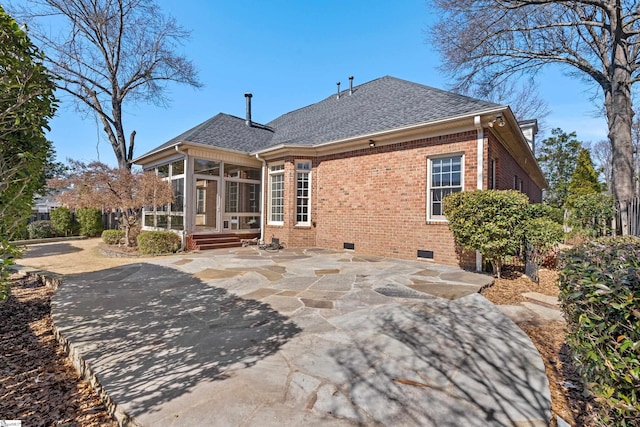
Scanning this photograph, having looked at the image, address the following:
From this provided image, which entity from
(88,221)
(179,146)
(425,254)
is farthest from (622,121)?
(88,221)

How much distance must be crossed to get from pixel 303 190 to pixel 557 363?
8.42 m

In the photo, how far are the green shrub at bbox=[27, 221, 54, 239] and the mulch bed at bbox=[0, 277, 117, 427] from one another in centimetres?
1379

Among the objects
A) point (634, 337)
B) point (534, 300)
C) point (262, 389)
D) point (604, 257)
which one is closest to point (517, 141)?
point (534, 300)

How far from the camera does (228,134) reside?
12.2 metres

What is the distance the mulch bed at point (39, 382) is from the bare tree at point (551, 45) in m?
11.6

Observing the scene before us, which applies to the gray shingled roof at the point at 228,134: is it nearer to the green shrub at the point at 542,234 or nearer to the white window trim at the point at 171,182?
the white window trim at the point at 171,182

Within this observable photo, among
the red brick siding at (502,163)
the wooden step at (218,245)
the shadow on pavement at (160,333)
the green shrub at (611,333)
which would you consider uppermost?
the red brick siding at (502,163)

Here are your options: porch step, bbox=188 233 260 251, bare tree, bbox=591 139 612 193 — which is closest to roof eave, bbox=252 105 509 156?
porch step, bbox=188 233 260 251

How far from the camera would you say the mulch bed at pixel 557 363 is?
2.04 m

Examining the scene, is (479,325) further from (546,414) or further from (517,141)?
(517,141)

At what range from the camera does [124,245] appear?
36.6 feet

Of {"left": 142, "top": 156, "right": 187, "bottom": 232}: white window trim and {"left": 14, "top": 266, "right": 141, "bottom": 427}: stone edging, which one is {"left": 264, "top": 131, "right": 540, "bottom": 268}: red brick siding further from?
{"left": 14, "top": 266, "right": 141, "bottom": 427}: stone edging

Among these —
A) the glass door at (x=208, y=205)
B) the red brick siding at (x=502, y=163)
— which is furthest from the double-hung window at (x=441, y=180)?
the glass door at (x=208, y=205)

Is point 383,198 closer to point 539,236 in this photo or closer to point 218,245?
point 539,236
